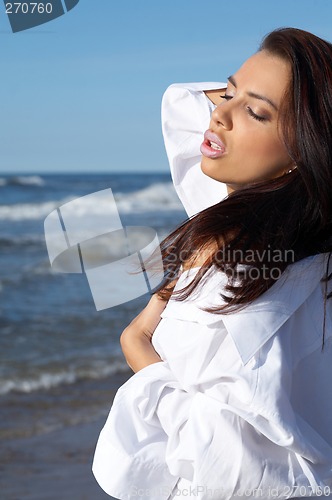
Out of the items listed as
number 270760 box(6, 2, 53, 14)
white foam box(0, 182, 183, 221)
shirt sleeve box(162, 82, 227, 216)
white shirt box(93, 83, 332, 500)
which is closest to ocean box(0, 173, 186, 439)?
number 270760 box(6, 2, 53, 14)

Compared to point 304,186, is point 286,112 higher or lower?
higher

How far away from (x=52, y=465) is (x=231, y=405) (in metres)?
3.04

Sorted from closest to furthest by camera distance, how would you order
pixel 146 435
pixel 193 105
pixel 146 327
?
pixel 146 435 < pixel 146 327 < pixel 193 105

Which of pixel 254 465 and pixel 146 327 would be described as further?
pixel 146 327

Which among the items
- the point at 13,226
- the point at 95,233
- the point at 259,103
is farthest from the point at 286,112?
the point at 13,226

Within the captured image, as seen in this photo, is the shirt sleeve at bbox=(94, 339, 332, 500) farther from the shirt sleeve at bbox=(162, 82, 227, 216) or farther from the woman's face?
the shirt sleeve at bbox=(162, 82, 227, 216)

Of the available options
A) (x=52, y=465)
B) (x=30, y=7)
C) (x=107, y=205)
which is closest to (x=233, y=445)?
(x=52, y=465)

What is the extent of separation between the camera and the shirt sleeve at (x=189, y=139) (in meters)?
2.11

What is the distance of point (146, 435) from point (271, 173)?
58cm

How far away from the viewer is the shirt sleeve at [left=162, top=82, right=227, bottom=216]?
211 centimetres

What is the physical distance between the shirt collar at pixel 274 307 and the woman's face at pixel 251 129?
0.24 meters

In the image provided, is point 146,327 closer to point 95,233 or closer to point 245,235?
point 245,235

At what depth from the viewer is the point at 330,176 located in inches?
66.1

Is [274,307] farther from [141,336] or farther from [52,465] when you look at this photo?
[52,465]
